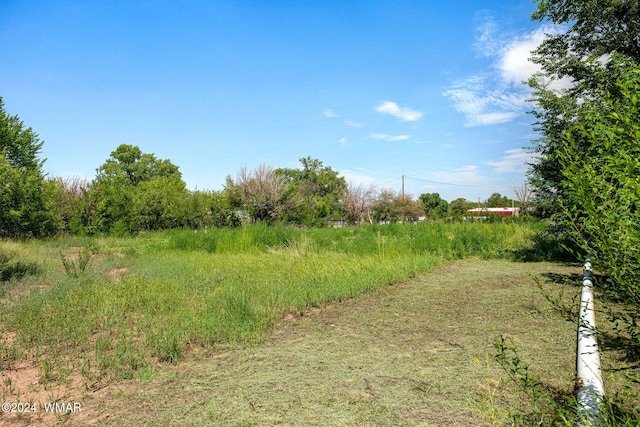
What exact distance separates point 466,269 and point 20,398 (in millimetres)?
8466

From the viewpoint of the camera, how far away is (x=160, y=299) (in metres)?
5.59

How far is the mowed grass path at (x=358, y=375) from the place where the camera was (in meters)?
2.55

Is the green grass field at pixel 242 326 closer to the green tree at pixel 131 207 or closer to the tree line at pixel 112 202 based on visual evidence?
the tree line at pixel 112 202

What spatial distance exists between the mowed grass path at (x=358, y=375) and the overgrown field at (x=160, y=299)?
0.36 meters

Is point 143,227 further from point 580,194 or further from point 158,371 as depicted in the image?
point 580,194

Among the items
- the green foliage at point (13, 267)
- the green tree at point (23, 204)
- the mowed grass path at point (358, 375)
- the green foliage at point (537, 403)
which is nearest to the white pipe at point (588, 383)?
the green foliage at point (537, 403)

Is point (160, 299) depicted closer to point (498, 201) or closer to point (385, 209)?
point (385, 209)

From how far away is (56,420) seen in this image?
8.90ft

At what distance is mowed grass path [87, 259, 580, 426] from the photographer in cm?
255

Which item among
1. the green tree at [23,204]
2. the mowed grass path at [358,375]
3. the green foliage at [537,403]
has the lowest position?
the mowed grass path at [358,375]

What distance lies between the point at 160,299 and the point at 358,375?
3.63 m

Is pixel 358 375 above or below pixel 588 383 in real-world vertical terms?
below

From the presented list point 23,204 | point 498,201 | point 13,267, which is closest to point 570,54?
point 13,267

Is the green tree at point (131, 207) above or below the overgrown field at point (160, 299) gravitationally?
above
